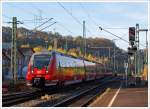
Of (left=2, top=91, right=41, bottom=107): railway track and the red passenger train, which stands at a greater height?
the red passenger train

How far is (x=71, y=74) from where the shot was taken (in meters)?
39.1

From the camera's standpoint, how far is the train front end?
31797 millimetres

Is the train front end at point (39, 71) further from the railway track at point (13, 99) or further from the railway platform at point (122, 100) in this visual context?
the railway platform at point (122, 100)

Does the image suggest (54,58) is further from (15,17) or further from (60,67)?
Result: (15,17)

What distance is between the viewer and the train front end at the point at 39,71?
104 feet

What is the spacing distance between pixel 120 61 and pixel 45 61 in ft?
363

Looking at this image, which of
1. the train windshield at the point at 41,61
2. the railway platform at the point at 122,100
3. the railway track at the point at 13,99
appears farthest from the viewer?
the train windshield at the point at 41,61

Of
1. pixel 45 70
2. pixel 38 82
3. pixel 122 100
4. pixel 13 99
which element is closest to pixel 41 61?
pixel 45 70

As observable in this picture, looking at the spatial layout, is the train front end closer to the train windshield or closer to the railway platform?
the train windshield

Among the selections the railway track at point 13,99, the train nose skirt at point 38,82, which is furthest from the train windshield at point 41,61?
the railway track at point 13,99

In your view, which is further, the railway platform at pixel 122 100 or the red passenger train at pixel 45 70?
the red passenger train at pixel 45 70

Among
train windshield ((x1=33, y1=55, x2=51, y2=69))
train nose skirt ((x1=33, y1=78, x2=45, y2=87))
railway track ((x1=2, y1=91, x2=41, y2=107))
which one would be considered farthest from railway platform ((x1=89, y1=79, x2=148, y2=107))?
train windshield ((x1=33, y1=55, x2=51, y2=69))

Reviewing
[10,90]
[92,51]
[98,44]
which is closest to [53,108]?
[10,90]

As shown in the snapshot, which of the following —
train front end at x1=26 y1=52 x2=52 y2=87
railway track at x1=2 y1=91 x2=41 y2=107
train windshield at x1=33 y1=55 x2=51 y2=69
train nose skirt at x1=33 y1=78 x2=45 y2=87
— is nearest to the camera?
railway track at x1=2 y1=91 x2=41 y2=107
